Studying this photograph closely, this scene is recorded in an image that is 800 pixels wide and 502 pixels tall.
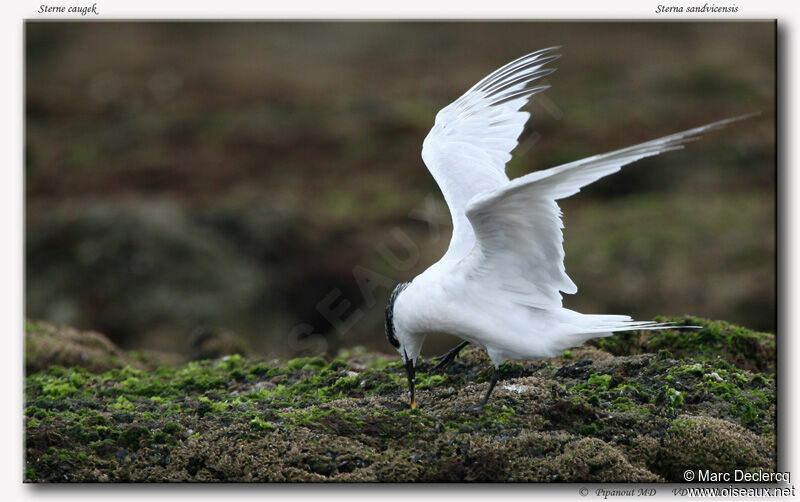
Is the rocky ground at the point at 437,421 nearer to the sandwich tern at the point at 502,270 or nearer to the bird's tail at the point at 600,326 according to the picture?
the sandwich tern at the point at 502,270

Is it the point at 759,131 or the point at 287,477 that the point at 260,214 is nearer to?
the point at 759,131

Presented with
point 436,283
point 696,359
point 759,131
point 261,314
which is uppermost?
point 759,131

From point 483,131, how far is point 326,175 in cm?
1171

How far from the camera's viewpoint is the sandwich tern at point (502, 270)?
4.92 meters

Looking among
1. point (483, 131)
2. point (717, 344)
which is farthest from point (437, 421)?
point (717, 344)

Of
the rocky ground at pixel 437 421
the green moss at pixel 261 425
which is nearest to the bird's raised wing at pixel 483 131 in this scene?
the rocky ground at pixel 437 421

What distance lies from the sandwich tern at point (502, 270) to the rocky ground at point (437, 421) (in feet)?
1.36

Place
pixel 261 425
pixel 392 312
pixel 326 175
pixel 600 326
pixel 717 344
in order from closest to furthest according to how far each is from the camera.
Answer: pixel 600 326, pixel 261 425, pixel 392 312, pixel 717 344, pixel 326 175

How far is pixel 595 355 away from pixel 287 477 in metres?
3.08

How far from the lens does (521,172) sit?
16578 millimetres

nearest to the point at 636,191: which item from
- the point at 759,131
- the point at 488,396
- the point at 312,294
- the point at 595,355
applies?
the point at 759,131

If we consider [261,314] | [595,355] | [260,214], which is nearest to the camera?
[595,355]

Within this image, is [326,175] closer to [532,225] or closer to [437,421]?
[437,421]

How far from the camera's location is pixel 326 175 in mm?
18359
